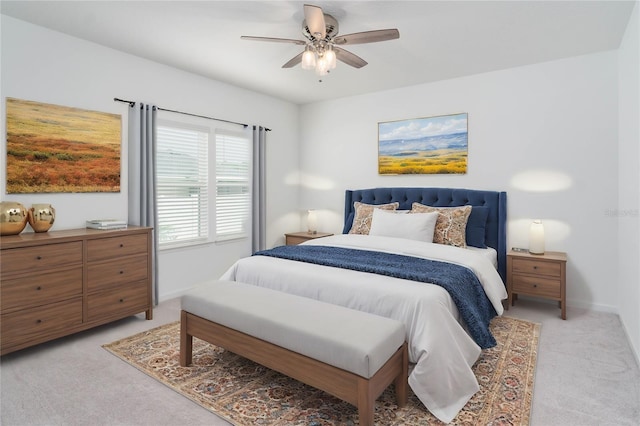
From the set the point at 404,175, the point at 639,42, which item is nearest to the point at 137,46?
the point at 404,175

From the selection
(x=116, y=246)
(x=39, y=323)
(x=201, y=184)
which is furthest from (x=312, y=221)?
(x=39, y=323)

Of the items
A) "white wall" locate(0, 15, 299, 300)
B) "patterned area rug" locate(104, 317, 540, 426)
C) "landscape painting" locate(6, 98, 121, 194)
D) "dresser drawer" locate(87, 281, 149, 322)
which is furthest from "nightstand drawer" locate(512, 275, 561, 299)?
"landscape painting" locate(6, 98, 121, 194)

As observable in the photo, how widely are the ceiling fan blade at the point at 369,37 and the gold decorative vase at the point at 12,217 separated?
9.06 ft

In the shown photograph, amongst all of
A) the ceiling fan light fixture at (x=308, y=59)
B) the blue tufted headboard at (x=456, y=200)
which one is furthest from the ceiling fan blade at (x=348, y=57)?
the blue tufted headboard at (x=456, y=200)

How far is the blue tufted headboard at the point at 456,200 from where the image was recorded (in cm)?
395

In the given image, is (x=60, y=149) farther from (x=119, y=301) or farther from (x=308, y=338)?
(x=308, y=338)

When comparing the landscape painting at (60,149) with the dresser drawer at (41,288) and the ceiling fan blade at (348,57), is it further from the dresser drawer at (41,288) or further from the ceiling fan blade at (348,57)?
the ceiling fan blade at (348,57)

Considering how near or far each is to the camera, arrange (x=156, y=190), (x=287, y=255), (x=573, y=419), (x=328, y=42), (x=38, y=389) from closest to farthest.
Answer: (x=573, y=419) → (x=38, y=389) → (x=328, y=42) → (x=287, y=255) → (x=156, y=190)

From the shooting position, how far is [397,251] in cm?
325

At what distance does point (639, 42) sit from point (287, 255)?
3.11 metres

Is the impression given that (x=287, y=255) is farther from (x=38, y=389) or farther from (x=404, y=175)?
(x=404, y=175)

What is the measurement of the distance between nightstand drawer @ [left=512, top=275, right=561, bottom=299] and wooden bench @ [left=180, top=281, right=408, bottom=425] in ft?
7.16

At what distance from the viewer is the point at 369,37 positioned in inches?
103

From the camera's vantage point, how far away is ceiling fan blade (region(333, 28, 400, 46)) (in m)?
2.49
